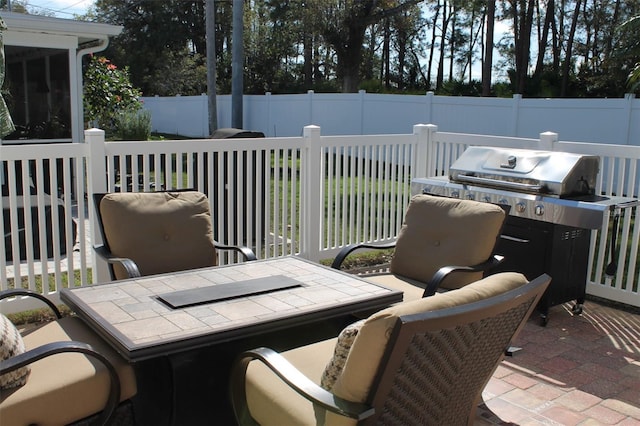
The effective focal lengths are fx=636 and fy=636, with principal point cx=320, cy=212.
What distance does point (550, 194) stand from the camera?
4.65 m

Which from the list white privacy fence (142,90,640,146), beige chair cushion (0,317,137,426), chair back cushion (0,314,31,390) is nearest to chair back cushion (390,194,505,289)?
beige chair cushion (0,317,137,426)

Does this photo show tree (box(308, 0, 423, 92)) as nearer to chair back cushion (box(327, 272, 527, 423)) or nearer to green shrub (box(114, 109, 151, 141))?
green shrub (box(114, 109, 151, 141))

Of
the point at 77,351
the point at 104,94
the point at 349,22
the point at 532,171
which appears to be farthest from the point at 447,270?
the point at 349,22

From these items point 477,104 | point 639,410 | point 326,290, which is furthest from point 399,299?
point 477,104

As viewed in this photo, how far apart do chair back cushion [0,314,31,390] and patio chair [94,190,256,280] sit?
1.32 meters

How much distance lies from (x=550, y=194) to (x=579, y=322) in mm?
1057

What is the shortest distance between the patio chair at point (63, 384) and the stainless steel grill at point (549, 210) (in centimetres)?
309

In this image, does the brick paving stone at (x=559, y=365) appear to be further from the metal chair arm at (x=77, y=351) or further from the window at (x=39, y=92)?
the window at (x=39, y=92)

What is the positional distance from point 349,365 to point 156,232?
2437 millimetres

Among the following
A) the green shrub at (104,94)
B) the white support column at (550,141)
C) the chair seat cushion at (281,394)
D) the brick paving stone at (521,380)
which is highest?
the green shrub at (104,94)

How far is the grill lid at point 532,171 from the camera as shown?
184 inches

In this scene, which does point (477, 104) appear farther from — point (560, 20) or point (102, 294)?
point (560, 20)

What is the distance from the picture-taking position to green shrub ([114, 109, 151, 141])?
473 inches

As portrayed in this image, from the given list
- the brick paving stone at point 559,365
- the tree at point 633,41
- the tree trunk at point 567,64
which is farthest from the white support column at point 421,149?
the tree trunk at point 567,64
